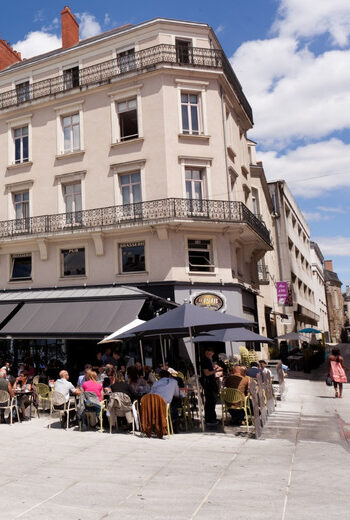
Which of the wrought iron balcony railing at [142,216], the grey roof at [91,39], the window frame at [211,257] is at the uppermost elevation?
the grey roof at [91,39]

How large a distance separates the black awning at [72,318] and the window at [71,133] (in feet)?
27.3

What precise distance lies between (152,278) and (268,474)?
1452cm

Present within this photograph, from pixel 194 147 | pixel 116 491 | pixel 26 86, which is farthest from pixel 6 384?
pixel 26 86

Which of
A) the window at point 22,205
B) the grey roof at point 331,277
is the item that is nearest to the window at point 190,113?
the window at point 22,205

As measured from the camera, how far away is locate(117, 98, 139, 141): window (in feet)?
72.5

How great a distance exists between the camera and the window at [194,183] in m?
21.1

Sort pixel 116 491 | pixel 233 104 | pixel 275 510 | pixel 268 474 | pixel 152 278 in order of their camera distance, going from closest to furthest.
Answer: pixel 275 510 < pixel 116 491 < pixel 268 474 < pixel 152 278 < pixel 233 104

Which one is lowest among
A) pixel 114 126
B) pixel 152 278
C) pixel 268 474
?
pixel 268 474

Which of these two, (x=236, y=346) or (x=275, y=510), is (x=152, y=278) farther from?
(x=275, y=510)

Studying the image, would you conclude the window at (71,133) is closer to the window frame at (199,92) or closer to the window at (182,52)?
the window frame at (199,92)

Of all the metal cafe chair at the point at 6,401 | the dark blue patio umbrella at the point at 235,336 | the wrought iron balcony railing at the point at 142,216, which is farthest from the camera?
the wrought iron balcony railing at the point at 142,216

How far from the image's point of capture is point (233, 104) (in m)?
24.5

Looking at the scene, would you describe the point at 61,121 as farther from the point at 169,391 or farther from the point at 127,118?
the point at 169,391

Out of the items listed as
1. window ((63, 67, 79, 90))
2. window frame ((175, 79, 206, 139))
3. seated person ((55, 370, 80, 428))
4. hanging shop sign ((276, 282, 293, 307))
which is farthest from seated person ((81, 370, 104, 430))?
hanging shop sign ((276, 282, 293, 307))
